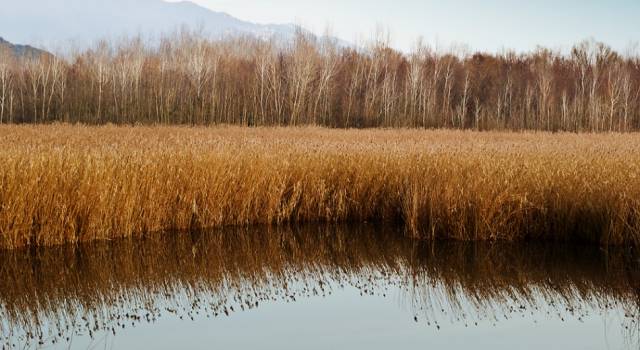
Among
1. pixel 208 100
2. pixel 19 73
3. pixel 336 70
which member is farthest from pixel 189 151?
pixel 19 73

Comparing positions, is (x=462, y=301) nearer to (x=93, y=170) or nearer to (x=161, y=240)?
(x=161, y=240)

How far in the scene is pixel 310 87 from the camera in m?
39.0

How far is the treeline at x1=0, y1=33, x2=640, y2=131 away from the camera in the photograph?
37.5 metres

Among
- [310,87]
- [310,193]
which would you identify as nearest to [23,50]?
[310,87]

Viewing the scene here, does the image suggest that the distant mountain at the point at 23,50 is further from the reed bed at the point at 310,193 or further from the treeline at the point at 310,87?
the reed bed at the point at 310,193

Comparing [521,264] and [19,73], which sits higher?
[19,73]

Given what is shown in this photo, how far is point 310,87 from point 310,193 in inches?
1163

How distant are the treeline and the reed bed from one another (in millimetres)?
24557

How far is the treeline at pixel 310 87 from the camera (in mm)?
37531

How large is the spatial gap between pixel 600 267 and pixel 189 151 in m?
6.11

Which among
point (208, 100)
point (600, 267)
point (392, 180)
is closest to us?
point (600, 267)

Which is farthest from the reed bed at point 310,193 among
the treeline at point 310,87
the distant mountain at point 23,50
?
the distant mountain at point 23,50

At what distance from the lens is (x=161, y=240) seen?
8430 millimetres

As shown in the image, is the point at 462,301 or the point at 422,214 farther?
the point at 422,214
